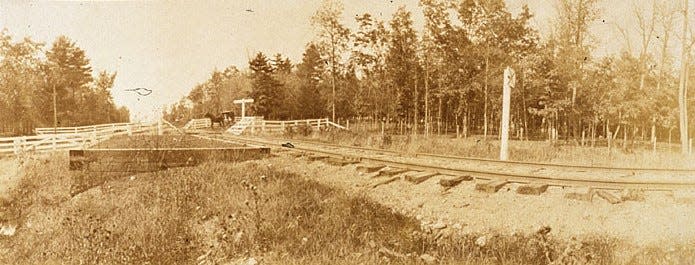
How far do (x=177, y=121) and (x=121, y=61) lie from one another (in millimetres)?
54860

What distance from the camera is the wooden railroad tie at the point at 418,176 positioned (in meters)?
7.74

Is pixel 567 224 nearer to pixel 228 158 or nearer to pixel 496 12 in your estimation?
pixel 228 158

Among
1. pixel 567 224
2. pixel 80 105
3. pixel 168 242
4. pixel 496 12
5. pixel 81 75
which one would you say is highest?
pixel 496 12

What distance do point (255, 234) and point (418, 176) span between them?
3257 mm

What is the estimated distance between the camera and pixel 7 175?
1354 cm

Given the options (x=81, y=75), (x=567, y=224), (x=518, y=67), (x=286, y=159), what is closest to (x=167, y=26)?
(x=286, y=159)

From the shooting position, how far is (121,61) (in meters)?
12.8

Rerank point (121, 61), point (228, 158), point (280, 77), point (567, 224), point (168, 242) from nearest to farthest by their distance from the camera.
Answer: point (567, 224) → point (168, 242) → point (228, 158) → point (121, 61) → point (280, 77)

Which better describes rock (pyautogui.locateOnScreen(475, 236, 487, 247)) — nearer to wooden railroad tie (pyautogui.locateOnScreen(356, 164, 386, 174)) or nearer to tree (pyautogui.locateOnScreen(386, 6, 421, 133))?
wooden railroad tie (pyautogui.locateOnScreen(356, 164, 386, 174))

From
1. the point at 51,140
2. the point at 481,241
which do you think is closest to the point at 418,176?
the point at 481,241

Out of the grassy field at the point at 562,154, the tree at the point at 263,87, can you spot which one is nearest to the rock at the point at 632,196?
the grassy field at the point at 562,154

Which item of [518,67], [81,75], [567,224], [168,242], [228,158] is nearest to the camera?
[567,224]

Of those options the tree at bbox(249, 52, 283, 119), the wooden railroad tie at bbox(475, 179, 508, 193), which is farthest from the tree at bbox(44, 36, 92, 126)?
the tree at bbox(249, 52, 283, 119)

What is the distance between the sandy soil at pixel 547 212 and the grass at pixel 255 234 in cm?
21
